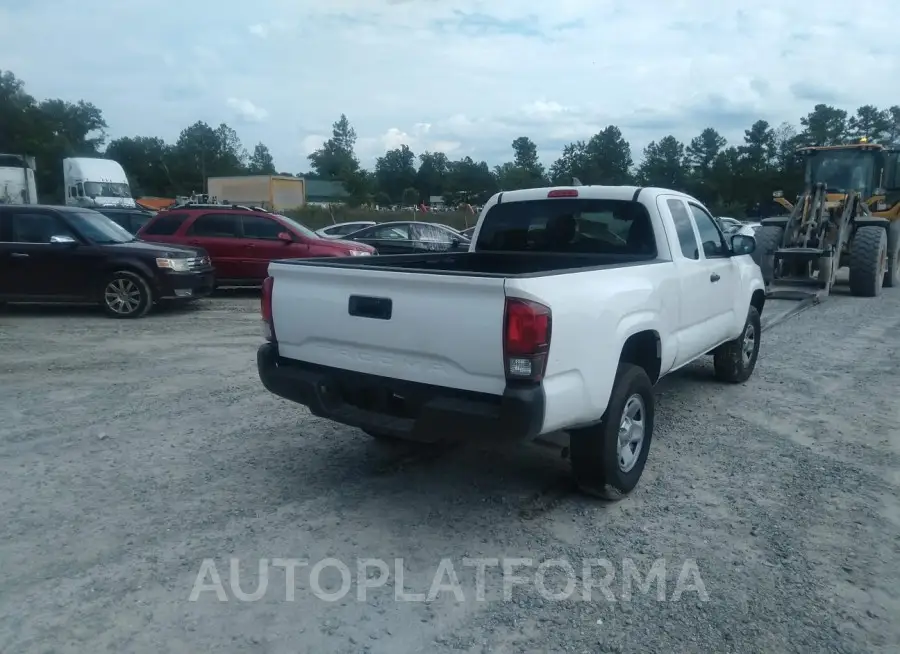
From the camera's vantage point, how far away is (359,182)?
205 ft

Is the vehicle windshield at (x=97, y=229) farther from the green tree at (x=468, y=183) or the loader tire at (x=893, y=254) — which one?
the green tree at (x=468, y=183)

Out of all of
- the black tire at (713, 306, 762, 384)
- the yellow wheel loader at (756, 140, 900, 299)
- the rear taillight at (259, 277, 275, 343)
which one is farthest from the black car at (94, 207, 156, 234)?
the black tire at (713, 306, 762, 384)

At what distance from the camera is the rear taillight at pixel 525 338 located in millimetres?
3555

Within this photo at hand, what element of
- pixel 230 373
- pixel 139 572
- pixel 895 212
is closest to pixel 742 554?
pixel 139 572

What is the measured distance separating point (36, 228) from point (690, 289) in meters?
10.00

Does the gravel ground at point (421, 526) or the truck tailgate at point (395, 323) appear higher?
the truck tailgate at point (395, 323)

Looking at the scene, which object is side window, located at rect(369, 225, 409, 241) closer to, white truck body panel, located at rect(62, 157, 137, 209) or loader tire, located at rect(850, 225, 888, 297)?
loader tire, located at rect(850, 225, 888, 297)

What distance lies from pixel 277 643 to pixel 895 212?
17.1 meters

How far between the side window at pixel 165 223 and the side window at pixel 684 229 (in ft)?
34.5

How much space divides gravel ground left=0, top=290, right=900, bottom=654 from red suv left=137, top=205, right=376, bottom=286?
646 cm

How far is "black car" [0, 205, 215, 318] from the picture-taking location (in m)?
11.0

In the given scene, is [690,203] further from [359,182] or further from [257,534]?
[359,182]

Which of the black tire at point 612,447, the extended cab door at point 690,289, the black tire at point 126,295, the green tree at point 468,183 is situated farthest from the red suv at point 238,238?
the green tree at point 468,183

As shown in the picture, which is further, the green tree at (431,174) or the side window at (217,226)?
the green tree at (431,174)
